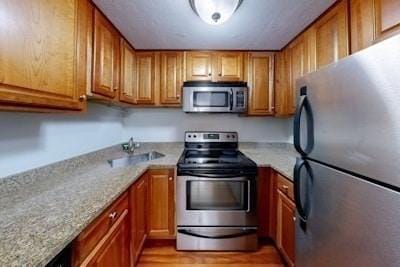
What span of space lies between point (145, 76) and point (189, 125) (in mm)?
828

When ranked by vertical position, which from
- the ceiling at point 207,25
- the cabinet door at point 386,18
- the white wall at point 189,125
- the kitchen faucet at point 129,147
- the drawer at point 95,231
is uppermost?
the ceiling at point 207,25

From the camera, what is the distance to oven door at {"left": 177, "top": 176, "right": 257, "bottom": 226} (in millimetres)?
2324

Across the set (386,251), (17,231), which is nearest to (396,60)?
(386,251)

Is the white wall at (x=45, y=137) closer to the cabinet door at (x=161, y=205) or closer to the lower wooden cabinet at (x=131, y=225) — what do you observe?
the lower wooden cabinet at (x=131, y=225)

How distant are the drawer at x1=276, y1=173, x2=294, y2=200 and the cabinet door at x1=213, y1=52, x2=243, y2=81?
1.30m

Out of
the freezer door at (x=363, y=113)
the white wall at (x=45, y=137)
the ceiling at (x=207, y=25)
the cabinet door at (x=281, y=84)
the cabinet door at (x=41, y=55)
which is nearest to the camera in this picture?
the freezer door at (x=363, y=113)

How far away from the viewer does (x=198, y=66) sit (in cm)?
288

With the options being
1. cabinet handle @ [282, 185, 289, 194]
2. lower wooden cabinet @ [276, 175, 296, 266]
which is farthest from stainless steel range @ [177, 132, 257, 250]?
cabinet handle @ [282, 185, 289, 194]

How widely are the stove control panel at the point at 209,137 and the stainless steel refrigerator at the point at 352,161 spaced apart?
182 cm

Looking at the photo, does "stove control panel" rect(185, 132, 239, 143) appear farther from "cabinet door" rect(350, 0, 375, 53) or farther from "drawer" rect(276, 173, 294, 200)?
"cabinet door" rect(350, 0, 375, 53)

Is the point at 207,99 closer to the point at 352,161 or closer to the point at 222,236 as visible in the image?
the point at 222,236

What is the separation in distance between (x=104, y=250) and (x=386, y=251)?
46.5 inches

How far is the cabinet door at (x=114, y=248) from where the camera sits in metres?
1.14

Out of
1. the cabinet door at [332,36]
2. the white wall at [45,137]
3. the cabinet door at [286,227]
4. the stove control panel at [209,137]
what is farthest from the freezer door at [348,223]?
the stove control panel at [209,137]
